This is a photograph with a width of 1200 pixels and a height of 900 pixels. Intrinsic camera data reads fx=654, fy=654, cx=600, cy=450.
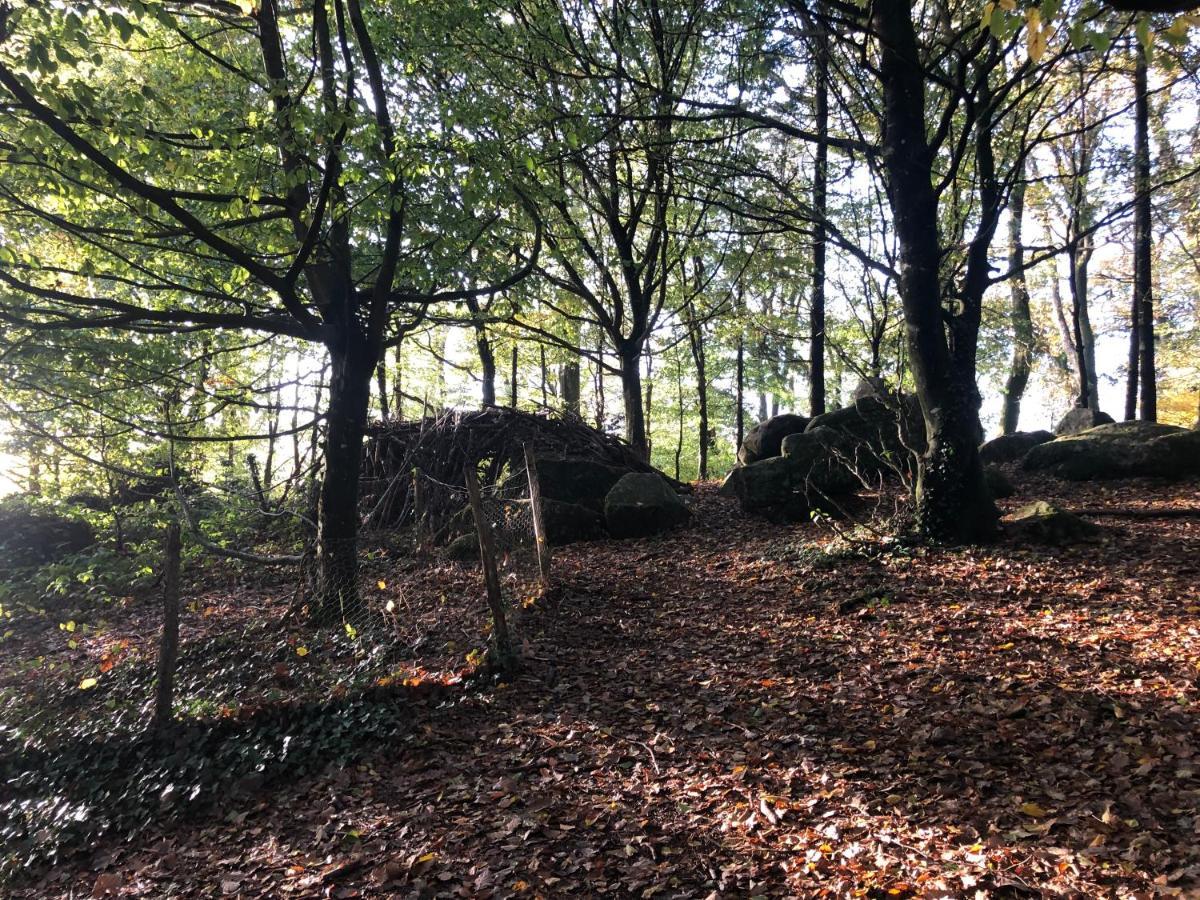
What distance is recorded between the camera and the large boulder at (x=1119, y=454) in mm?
9742

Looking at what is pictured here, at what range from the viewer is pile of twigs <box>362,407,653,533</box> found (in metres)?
11.6

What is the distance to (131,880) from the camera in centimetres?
405

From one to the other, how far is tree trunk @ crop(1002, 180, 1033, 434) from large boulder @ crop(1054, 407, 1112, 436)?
10.6 feet

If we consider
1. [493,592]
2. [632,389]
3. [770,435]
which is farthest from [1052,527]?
[632,389]

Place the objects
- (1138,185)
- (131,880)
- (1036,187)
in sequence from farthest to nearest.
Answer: (1036,187)
(1138,185)
(131,880)

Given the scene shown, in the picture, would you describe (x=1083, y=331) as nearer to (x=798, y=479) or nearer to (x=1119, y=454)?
(x=1119, y=454)

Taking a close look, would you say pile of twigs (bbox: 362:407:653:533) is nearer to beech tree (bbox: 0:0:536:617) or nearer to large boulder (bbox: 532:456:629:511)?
large boulder (bbox: 532:456:629:511)

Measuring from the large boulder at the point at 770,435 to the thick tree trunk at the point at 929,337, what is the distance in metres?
5.05

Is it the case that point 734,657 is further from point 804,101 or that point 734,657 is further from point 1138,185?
point 804,101

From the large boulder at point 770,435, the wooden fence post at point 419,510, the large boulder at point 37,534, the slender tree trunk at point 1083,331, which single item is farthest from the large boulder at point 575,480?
the slender tree trunk at point 1083,331

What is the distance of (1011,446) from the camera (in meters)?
12.9

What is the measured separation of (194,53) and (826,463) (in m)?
10.5

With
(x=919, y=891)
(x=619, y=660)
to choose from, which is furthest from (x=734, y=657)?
(x=919, y=891)

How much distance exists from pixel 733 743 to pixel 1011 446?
11.1 meters
